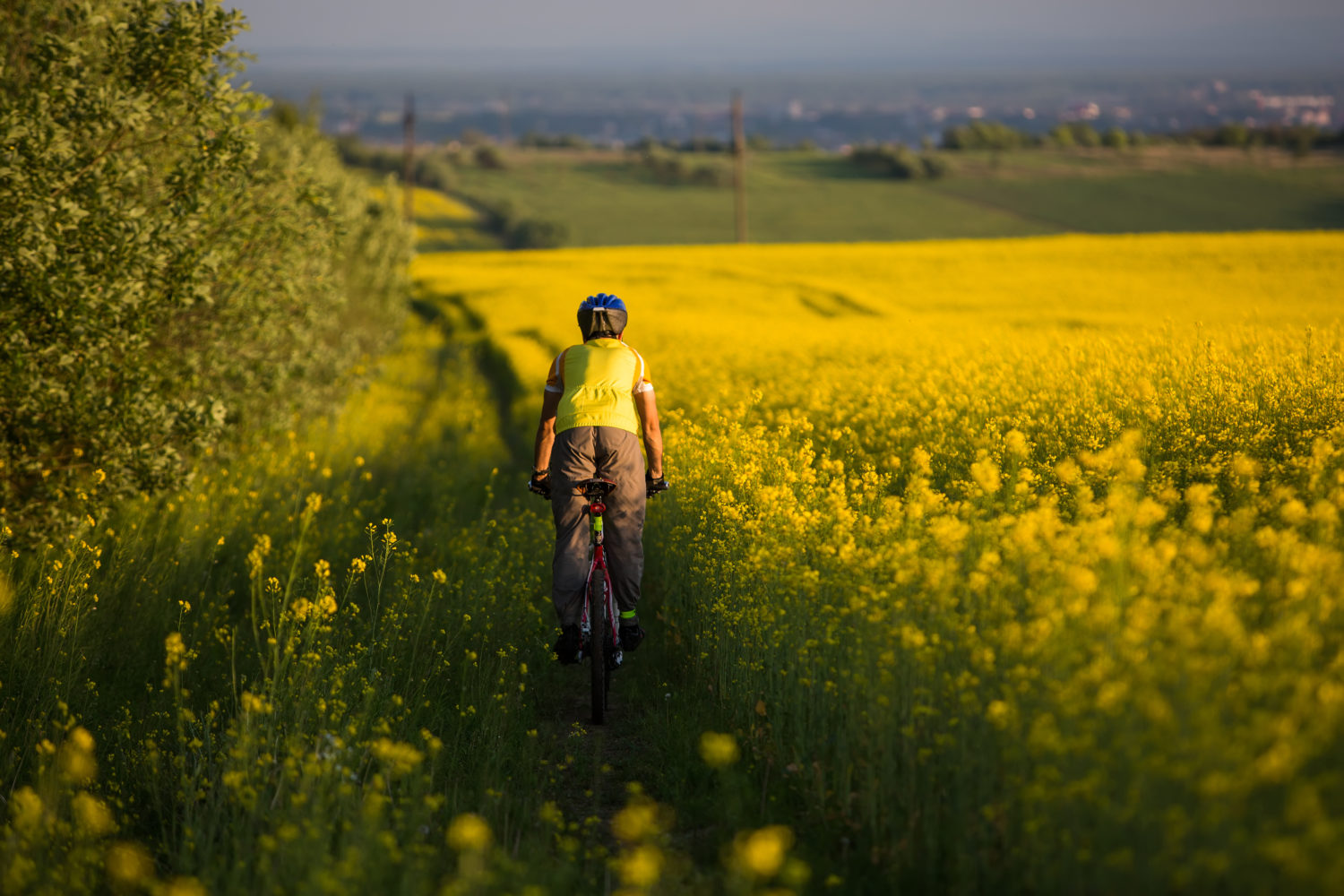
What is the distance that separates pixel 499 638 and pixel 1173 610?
14.6ft

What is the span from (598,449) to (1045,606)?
3.10 m

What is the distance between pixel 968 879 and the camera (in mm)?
3779

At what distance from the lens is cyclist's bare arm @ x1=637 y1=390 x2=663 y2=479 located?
652cm

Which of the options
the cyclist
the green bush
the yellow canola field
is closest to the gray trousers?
the cyclist

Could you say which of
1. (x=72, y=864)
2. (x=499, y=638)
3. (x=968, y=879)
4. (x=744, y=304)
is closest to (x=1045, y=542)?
(x=968, y=879)

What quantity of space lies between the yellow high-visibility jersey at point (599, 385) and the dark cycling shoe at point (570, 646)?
126cm

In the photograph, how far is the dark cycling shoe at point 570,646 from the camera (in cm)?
650

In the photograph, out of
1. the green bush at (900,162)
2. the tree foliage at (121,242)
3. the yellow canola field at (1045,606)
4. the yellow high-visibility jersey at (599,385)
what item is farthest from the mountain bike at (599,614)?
the green bush at (900,162)

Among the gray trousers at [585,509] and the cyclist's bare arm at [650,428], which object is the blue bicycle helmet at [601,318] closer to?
the cyclist's bare arm at [650,428]

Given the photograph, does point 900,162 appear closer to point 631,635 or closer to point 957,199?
point 957,199

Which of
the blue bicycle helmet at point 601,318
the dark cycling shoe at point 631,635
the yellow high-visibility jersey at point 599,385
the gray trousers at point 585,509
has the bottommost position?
the dark cycling shoe at point 631,635

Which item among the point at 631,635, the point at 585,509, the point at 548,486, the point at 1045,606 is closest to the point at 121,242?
the point at 548,486

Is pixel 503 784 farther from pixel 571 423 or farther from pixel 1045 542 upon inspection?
pixel 1045 542

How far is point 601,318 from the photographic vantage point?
648 cm
